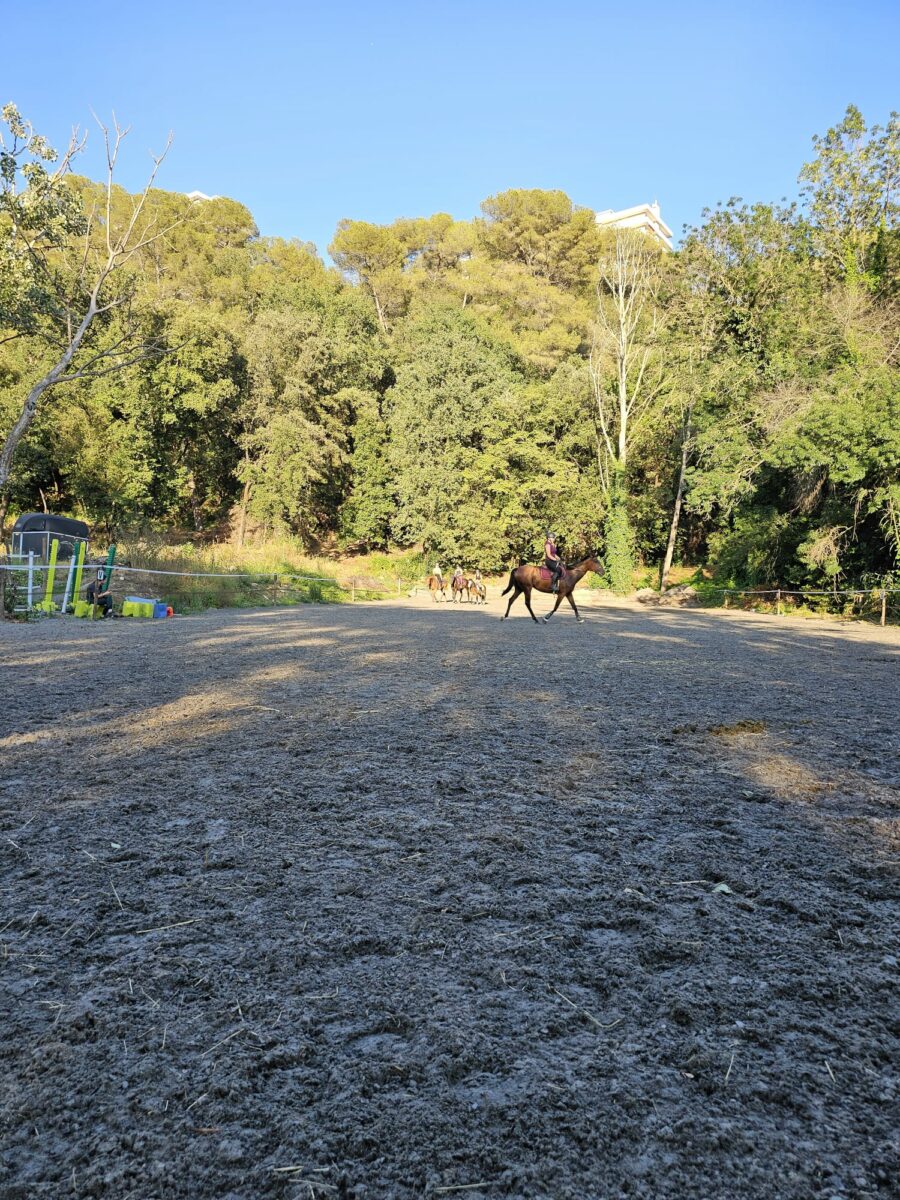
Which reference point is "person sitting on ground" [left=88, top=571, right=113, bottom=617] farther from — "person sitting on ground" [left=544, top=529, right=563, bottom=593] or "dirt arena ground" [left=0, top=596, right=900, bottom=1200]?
"dirt arena ground" [left=0, top=596, right=900, bottom=1200]

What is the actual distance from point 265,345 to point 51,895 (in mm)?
35760

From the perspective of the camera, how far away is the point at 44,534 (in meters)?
18.3

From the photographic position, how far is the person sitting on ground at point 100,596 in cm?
1412

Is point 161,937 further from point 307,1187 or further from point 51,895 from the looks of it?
point 307,1187

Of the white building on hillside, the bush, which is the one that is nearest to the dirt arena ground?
the bush

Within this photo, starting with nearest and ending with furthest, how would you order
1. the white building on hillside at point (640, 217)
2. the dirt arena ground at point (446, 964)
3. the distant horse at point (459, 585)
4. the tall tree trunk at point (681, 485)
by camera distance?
the dirt arena ground at point (446, 964)
the distant horse at point (459, 585)
the tall tree trunk at point (681, 485)
the white building on hillside at point (640, 217)

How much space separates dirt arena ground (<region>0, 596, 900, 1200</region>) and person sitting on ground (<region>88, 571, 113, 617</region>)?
400 inches

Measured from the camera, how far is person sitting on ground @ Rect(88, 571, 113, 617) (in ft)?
46.3

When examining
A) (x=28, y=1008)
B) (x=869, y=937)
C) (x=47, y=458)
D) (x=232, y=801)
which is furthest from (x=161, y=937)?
(x=47, y=458)

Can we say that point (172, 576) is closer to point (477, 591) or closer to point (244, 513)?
point (477, 591)

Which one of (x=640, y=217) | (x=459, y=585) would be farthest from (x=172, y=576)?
(x=640, y=217)

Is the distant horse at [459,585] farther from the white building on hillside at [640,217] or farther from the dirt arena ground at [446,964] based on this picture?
the white building on hillside at [640,217]

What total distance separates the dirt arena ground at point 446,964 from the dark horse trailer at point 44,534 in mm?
14093

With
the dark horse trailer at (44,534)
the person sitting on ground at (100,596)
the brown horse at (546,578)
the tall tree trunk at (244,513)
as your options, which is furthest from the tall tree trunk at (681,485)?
the person sitting on ground at (100,596)
